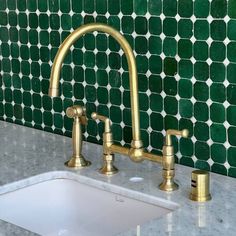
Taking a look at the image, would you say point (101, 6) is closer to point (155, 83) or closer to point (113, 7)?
point (113, 7)

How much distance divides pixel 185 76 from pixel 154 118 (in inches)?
5.8

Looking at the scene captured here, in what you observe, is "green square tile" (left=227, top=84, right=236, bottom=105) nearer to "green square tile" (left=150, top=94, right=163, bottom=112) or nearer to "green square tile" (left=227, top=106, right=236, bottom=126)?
"green square tile" (left=227, top=106, right=236, bottom=126)

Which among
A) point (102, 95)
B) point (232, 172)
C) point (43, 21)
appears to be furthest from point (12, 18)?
point (232, 172)

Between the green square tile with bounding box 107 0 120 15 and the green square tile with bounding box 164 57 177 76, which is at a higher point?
the green square tile with bounding box 107 0 120 15

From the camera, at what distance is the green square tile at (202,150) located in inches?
58.2

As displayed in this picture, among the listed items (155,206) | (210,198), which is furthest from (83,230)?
(210,198)

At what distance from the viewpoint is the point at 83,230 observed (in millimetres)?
1538

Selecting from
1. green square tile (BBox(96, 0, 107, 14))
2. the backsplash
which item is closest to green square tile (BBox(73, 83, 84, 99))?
the backsplash

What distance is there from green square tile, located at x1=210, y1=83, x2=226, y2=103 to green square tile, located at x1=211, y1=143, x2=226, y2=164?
106mm

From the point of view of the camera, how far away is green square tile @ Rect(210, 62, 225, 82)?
141cm

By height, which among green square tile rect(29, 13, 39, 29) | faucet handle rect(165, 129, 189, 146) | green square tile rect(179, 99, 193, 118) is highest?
green square tile rect(29, 13, 39, 29)

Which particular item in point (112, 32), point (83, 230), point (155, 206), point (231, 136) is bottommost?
point (83, 230)

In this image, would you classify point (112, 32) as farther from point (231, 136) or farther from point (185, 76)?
point (231, 136)

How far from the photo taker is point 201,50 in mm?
1440
